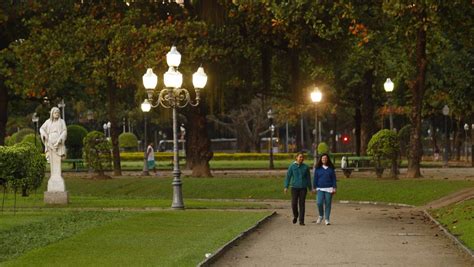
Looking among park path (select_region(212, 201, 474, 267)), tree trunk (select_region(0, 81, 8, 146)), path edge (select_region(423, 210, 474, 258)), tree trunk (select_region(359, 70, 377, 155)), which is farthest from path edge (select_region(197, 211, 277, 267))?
tree trunk (select_region(359, 70, 377, 155))

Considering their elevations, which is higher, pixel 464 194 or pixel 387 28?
pixel 387 28

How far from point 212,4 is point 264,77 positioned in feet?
14.2

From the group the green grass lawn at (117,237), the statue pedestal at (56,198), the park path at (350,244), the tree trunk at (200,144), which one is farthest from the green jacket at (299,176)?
the tree trunk at (200,144)

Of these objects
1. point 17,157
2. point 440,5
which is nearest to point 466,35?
point 440,5

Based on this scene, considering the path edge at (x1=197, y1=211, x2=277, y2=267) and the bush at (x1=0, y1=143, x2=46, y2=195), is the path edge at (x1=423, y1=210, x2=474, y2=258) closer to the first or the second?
the path edge at (x1=197, y1=211, x2=277, y2=267)

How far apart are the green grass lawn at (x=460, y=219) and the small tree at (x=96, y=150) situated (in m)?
21.0

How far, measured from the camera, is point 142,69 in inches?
1796

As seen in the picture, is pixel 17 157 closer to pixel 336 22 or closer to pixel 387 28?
pixel 336 22

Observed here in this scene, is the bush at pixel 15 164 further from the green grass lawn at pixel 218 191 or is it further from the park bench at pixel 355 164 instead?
the park bench at pixel 355 164

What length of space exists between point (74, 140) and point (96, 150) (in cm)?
1949

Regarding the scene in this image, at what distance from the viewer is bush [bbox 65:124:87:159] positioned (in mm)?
68250

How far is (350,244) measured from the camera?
21734 millimetres

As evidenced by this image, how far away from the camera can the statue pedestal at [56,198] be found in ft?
110

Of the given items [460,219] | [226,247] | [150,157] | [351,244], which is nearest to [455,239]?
[351,244]
